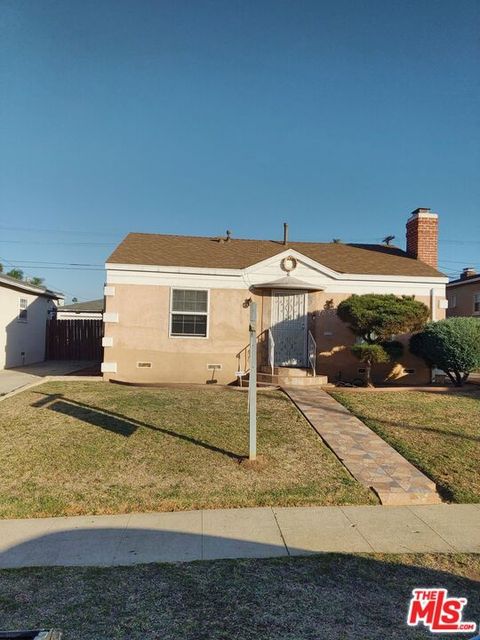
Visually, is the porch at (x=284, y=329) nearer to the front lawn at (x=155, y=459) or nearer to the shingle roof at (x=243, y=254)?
the shingle roof at (x=243, y=254)

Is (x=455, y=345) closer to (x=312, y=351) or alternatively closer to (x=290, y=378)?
(x=312, y=351)

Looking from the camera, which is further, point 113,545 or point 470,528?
point 470,528

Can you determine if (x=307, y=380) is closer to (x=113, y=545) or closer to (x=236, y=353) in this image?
(x=236, y=353)

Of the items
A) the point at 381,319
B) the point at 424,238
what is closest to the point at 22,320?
the point at 381,319

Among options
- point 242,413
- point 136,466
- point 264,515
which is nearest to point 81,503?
point 136,466

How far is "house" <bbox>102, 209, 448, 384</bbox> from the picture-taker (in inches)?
511

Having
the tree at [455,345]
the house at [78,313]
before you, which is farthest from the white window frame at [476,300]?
the house at [78,313]

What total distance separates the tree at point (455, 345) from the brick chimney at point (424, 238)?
13.7 feet

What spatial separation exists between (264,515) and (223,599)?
5.56 feet

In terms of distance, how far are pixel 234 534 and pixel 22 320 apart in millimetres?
16060

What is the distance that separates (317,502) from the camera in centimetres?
541

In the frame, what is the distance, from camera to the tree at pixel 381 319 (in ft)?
37.5

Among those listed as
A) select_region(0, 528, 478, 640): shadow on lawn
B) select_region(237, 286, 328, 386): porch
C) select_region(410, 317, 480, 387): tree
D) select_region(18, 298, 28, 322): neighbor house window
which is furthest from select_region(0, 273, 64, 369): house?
select_region(410, 317, 480, 387): tree

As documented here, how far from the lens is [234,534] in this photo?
4543mm
